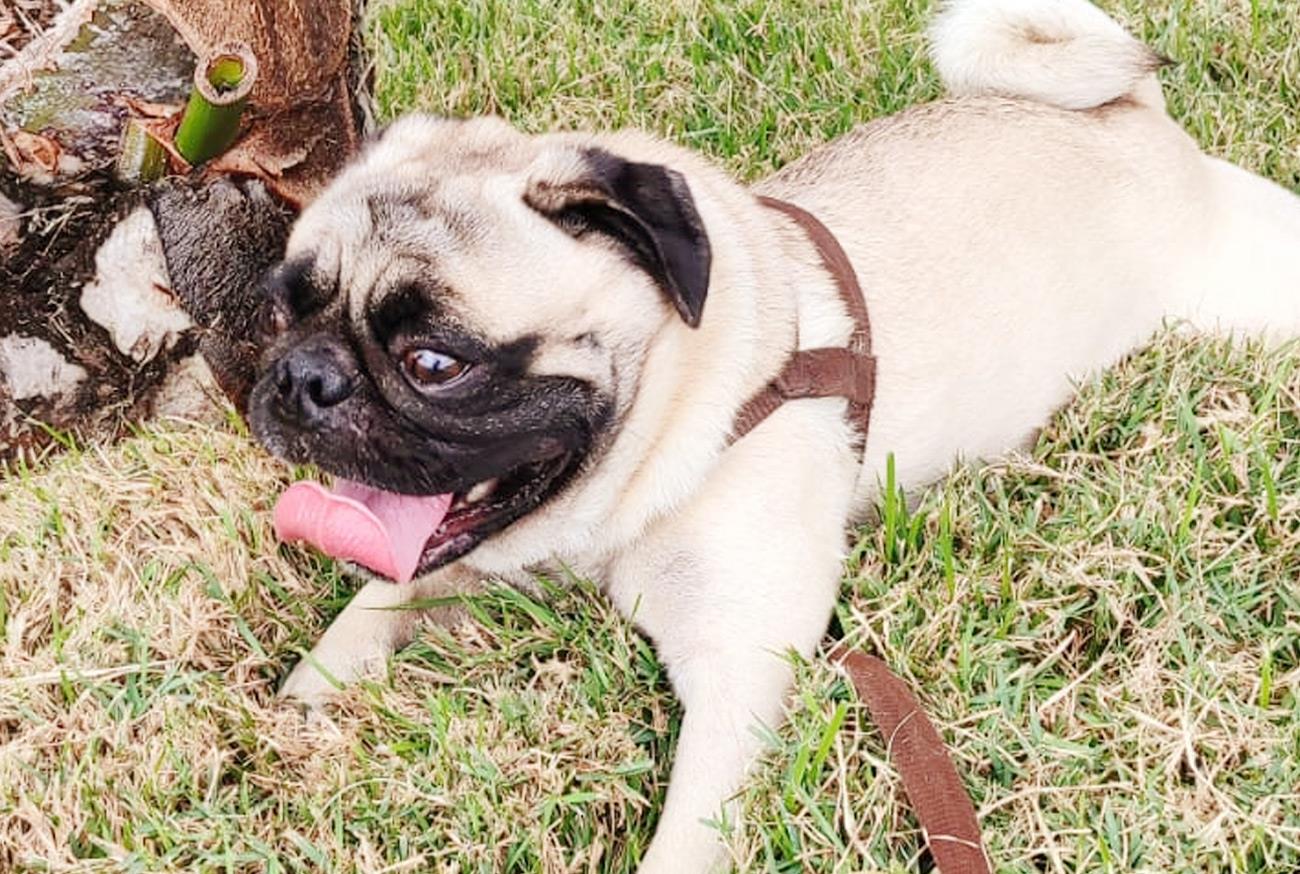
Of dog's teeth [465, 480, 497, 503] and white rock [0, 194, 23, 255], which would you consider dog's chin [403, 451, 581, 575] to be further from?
white rock [0, 194, 23, 255]

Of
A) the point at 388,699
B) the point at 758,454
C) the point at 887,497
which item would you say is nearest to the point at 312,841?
the point at 388,699

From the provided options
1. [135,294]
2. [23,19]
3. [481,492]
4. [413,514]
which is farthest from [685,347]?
[23,19]

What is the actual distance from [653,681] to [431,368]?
26.2 inches

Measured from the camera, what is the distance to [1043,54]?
322 centimetres

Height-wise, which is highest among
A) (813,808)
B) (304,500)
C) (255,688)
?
(304,500)

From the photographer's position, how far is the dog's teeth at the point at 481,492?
234 centimetres

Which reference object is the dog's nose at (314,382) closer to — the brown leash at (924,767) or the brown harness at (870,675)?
the brown harness at (870,675)

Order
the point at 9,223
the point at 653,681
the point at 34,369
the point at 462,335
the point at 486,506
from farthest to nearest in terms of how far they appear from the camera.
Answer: the point at 34,369
the point at 9,223
the point at 653,681
the point at 486,506
the point at 462,335

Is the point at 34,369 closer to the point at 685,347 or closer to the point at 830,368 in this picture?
the point at 685,347

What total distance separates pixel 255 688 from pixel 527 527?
0.56m

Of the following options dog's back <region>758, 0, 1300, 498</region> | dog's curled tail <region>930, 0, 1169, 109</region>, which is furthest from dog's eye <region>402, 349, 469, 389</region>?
dog's curled tail <region>930, 0, 1169, 109</region>

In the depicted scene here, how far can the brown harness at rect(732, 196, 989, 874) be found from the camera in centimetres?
208

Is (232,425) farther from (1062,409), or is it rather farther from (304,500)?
(1062,409)

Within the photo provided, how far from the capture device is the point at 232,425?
10.2 feet
